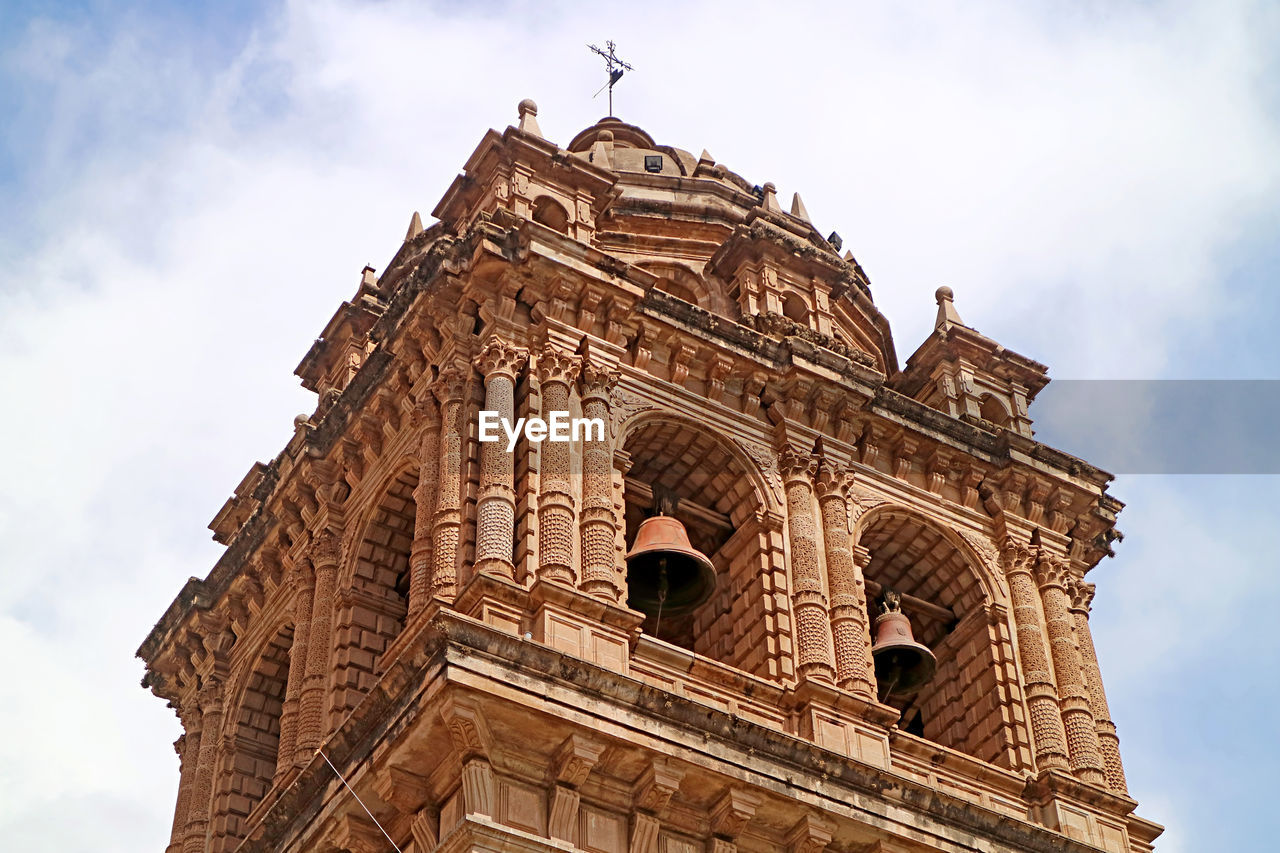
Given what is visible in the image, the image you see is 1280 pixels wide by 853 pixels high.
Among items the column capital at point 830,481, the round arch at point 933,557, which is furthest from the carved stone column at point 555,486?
the round arch at point 933,557

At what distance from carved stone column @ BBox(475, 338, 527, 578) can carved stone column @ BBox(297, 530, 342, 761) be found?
3.54m

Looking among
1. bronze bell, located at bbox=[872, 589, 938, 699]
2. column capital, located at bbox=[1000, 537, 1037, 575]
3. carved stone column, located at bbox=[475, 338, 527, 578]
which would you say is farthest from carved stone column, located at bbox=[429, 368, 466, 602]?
column capital, located at bbox=[1000, 537, 1037, 575]

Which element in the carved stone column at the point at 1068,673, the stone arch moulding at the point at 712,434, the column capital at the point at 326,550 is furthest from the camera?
the column capital at the point at 326,550

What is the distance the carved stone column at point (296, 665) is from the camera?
87.2 feet

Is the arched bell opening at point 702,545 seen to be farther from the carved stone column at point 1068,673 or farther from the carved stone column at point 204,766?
the carved stone column at point 204,766

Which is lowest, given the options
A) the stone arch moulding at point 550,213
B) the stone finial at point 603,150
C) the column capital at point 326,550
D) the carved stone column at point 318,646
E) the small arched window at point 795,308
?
the carved stone column at point 318,646

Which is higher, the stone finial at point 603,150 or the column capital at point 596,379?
the stone finial at point 603,150

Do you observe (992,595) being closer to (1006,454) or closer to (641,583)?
(1006,454)

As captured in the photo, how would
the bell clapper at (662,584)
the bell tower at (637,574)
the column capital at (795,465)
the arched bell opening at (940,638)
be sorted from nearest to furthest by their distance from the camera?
the bell tower at (637,574) → the bell clapper at (662,584) → the arched bell opening at (940,638) → the column capital at (795,465)

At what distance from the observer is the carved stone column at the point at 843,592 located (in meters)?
26.0

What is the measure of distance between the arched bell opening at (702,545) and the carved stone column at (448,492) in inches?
88.2

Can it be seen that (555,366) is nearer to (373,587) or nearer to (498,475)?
(498,475)

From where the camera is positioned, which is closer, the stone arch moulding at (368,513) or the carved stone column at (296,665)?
the carved stone column at (296,665)

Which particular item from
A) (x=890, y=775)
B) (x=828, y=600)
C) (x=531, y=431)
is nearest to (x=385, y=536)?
(x=531, y=431)
